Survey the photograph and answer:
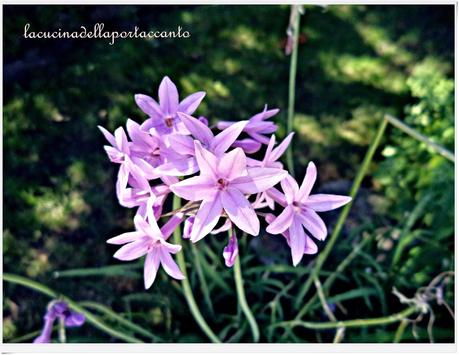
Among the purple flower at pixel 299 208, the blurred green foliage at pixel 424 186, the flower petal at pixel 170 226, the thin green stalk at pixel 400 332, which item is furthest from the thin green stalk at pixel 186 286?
the blurred green foliage at pixel 424 186

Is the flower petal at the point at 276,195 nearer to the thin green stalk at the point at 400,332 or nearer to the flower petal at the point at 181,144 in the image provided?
the flower petal at the point at 181,144

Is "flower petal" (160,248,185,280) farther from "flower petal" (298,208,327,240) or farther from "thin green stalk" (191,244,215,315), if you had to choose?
"thin green stalk" (191,244,215,315)

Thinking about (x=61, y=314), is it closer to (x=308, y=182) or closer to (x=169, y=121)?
(x=169, y=121)

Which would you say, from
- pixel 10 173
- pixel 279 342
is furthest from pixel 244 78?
pixel 279 342

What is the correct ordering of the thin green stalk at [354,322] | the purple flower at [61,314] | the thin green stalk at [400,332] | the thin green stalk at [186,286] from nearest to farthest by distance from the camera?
the thin green stalk at [186,286] → the purple flower at [61,314] → the thin green stalk at [354,322] → the thin green stalk at [400,332]

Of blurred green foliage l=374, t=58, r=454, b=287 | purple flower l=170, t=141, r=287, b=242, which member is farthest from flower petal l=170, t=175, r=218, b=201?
blurred green foliage l=374, t=58, r=454, b=287

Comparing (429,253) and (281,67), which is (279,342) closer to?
(429,253)
